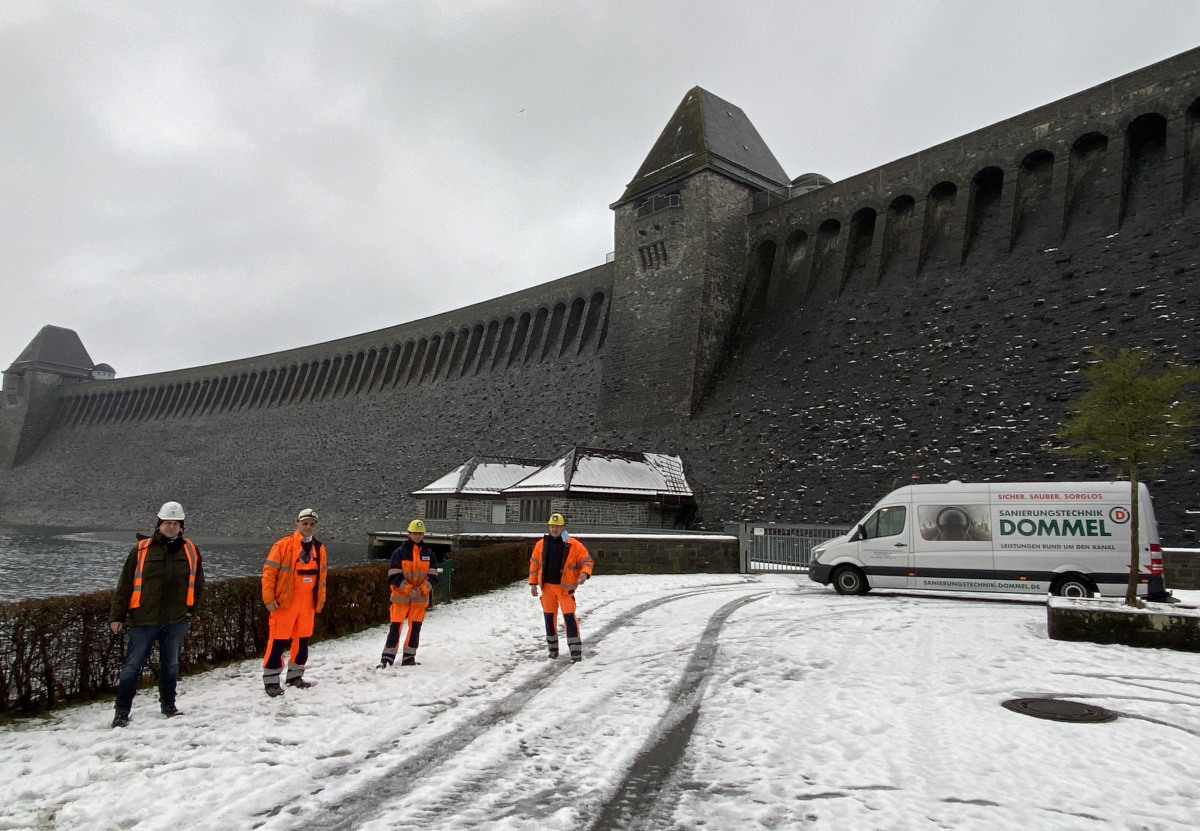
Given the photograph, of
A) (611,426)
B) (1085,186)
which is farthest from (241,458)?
(1085,186)

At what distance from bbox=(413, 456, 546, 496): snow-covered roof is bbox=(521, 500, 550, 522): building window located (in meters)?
3.82

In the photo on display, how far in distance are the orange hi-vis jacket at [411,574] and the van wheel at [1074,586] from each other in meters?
10.8

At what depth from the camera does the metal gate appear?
20.8 meters

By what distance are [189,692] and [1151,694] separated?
8.77 m

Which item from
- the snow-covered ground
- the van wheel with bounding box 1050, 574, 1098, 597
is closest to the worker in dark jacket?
the snow-covered ground

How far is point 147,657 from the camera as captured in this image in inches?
250

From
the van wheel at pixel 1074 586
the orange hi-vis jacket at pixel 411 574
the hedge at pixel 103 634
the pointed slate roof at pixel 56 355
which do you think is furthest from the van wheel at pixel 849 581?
the pointed slate roof at pixel 56 355

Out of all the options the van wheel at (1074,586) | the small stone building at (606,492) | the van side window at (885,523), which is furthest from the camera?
the small stone building at (606,492)

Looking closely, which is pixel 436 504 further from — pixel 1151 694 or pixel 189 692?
pixel 1151 694

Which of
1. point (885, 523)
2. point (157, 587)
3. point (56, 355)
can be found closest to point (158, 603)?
point (157, 587)

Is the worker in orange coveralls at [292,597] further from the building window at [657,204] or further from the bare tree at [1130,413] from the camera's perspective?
the building window at [657,204]

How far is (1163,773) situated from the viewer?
4805mm

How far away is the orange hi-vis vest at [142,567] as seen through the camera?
6254 millimetres

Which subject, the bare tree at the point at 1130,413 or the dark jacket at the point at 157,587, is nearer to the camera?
the dark jacket at the point at 157,587
